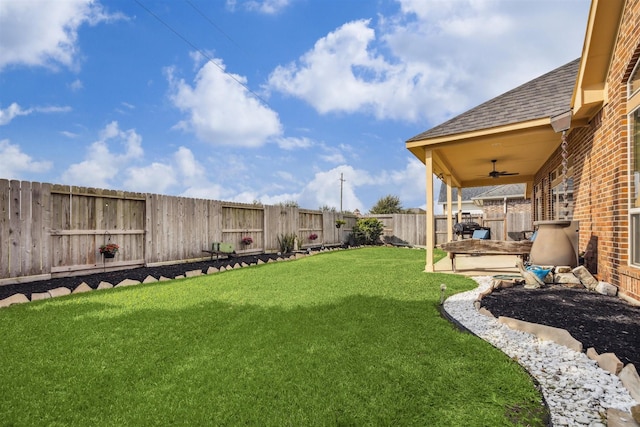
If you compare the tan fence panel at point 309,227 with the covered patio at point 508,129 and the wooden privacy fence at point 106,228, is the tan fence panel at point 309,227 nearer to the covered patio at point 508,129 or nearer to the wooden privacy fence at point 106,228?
the wooden privacy fence at point 106,228

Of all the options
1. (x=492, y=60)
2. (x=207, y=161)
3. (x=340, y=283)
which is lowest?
(x=340, y=283)

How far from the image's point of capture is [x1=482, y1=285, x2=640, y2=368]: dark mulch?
2602 mm

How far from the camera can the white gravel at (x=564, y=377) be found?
1737 mm

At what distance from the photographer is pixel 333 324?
322cm

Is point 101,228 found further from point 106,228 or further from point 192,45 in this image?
point 192,45

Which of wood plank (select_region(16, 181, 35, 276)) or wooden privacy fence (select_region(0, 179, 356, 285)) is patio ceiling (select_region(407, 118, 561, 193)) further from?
wood plank (select_region(16, 181, 35, 276))

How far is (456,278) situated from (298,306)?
3.31m

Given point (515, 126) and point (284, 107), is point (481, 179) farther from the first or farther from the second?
point (284, 107)

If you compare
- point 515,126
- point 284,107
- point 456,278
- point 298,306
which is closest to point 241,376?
point 298,306

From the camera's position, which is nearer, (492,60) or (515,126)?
(515,126)

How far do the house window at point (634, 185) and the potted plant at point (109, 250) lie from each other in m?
8.47

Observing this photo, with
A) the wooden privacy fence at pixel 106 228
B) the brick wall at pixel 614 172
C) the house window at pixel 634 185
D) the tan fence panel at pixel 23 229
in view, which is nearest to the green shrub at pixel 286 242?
the wooden privacy fence at pixel 106 228

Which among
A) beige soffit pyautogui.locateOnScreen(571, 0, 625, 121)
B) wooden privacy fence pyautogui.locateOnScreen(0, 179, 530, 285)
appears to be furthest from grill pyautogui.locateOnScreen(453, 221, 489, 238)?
beige soffit pyautogui.locateOnScreen(571, 0, 625, 121)

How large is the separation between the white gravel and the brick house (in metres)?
2.07
